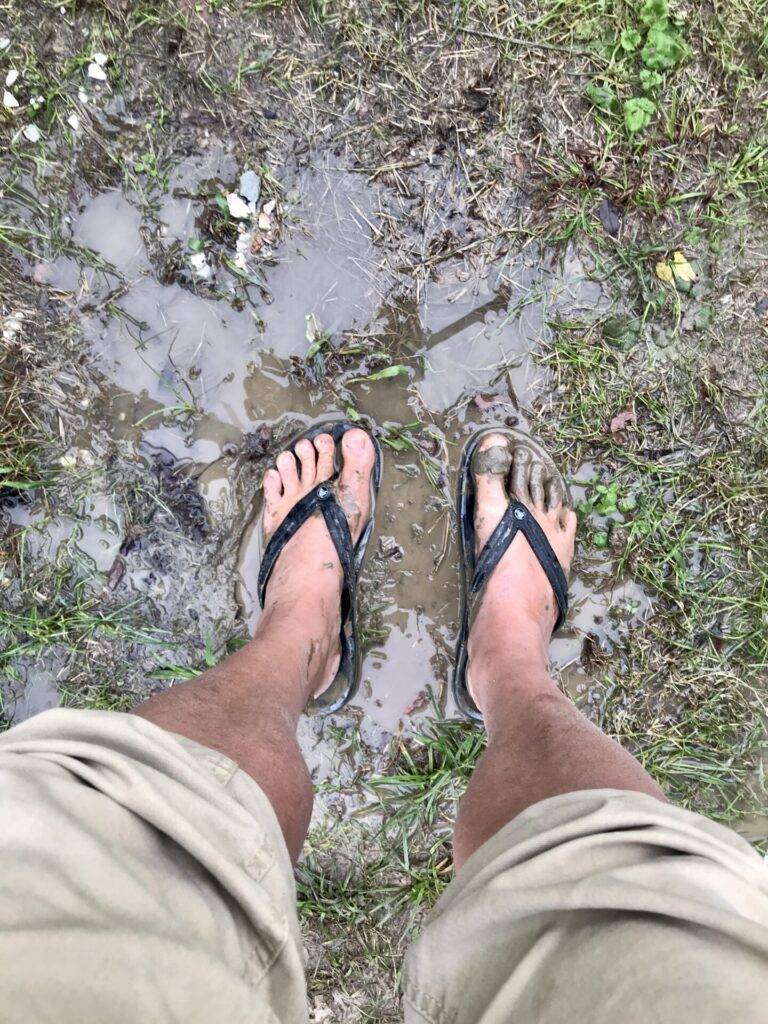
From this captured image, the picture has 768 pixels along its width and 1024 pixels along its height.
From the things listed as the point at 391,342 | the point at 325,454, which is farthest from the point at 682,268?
the point at 325,454

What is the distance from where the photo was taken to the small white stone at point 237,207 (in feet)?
7.07

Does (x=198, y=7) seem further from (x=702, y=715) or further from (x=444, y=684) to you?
(x=702, y=715)

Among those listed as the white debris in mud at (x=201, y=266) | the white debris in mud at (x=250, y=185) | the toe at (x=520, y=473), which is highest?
the white debris in mud at (x=250, y=185)

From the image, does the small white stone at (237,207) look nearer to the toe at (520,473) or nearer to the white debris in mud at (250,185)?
the white debris in mud at (250,185)

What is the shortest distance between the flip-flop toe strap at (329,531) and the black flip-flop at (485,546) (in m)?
0.41

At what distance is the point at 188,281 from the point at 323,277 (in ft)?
1.51

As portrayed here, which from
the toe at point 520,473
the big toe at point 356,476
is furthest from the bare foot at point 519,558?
the big toe at point 356,476

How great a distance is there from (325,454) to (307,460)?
0.08 meters

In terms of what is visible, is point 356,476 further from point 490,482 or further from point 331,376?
point 490,482

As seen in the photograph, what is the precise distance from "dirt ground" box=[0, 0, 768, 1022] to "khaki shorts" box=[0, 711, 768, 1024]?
3.69 feet

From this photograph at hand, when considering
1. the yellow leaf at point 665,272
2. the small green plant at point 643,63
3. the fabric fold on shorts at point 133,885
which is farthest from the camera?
the yellow leaf at point 665,272

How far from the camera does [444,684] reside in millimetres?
2289

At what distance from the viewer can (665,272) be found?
2.18 meters

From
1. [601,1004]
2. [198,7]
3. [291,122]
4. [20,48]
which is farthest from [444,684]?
[20,48]
